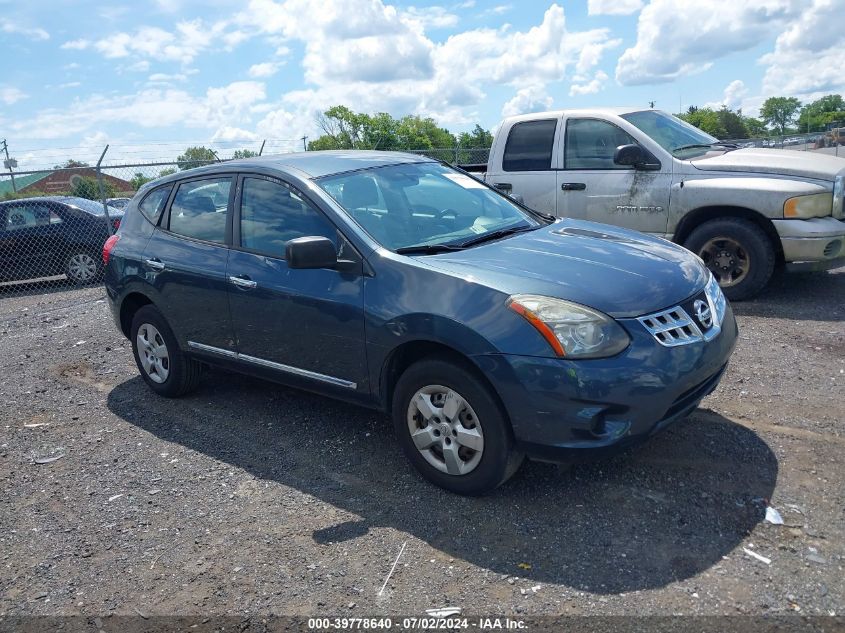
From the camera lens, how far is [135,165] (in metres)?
12.9

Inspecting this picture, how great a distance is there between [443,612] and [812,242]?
5.40m

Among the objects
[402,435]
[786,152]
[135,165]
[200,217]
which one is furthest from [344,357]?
[135,165]

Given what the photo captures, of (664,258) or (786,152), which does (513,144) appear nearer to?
(786,152)

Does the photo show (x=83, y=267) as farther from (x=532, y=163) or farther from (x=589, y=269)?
(x=589, y=269)

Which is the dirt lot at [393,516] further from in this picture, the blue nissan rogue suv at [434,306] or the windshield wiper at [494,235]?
the windshield wiper at [494,235]

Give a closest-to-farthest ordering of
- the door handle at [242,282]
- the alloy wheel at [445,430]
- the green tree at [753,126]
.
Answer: the alloy wheel at [445,430]
the door handle at [242,282]
the green tree at [753,126]

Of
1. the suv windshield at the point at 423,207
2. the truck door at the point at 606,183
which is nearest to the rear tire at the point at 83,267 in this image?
the truck door at the point at 606,183

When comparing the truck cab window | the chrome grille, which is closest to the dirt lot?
the chrome grille

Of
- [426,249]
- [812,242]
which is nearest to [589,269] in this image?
[426,249]

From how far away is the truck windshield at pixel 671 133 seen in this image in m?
7.60

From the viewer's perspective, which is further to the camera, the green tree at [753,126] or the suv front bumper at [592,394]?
the green tree at [753,126]

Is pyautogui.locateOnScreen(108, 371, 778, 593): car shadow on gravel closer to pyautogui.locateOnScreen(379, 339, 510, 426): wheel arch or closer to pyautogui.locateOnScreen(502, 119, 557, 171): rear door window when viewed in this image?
pyautogui.locateOnScreen(379, 339, 510, 426): wheel arch

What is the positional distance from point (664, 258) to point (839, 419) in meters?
1.52

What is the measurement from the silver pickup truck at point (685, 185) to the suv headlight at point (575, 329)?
307 centimetres
